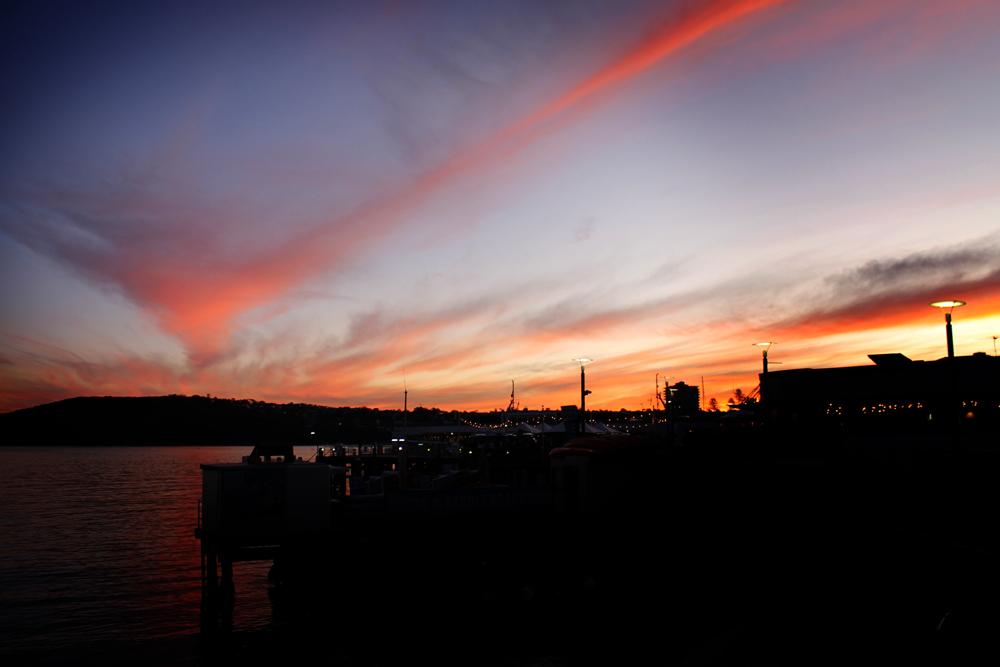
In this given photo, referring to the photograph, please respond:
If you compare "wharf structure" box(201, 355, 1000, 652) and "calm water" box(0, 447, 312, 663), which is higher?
"wharf structure" box(201, 355, 1000, 652)

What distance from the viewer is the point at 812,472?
24.6 m

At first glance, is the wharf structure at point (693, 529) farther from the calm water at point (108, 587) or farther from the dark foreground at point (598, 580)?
the calm water at point (108, 587)

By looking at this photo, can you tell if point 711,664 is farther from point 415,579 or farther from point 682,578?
point 415,579

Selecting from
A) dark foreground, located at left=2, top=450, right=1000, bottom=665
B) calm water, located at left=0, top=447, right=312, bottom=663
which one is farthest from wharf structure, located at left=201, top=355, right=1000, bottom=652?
calm water, located at left=0, top=447, right=312, bottom=663

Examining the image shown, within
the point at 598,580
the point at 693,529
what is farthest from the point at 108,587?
the point at 693,529

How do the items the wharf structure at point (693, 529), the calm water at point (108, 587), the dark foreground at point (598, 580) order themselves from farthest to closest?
the calm water at point (108, 587) < the dark foreground at point (598, 580) < the wharf structure at point (693, 529)

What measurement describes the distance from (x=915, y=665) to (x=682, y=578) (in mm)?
13445

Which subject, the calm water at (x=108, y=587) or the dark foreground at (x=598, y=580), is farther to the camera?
the calm water at (x=108, y=587)

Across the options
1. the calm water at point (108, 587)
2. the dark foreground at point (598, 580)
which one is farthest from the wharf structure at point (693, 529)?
the calm water at point (108, 587)

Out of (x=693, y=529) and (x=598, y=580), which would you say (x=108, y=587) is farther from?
(x=693, y=529)

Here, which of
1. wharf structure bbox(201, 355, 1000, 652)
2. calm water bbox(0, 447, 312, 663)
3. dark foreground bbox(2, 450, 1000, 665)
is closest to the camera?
wharf structure bbox(201, 355, 1000, 652)

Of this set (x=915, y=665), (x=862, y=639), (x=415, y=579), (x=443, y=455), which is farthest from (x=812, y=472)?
(x=443, y=455)

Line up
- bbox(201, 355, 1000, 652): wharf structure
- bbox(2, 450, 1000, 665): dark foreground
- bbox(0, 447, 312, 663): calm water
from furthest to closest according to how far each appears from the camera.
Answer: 1. bbox(0, 447, 312, 663): calm water
2. bbox(2, 450, 1000, 665): dark foreground
3. bbox(201, 355, 1000, 652): wharf structure

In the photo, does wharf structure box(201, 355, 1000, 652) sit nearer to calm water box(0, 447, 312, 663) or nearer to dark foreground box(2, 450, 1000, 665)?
dark foreground box(2, 450, 1000, 665)
